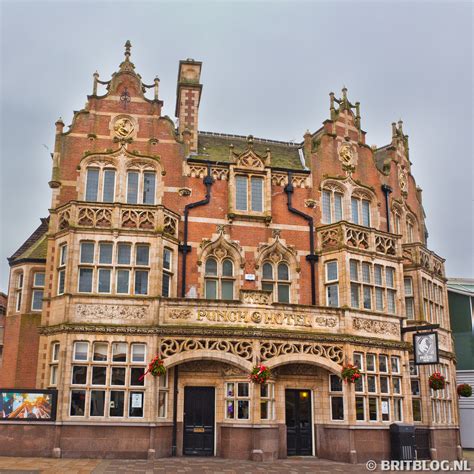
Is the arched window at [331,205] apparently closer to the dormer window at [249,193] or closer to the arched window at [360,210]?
the arched window at [360,210]

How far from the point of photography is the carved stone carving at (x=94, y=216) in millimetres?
22125

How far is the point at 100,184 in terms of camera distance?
2391 centimetres

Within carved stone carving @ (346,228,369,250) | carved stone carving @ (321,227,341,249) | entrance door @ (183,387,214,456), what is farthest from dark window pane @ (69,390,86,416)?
carved stone carving @ (346,228,369,250)

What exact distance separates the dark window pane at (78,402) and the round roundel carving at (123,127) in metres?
10.6

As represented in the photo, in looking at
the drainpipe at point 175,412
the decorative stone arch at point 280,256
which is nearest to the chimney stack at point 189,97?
the decorative stone arch at point 280,256

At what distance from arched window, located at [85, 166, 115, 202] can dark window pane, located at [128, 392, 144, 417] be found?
7944 millimetres

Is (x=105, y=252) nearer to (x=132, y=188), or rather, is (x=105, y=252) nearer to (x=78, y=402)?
(x=132, y=188)

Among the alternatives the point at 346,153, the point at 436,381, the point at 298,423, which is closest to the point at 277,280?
A: the point at 298,423

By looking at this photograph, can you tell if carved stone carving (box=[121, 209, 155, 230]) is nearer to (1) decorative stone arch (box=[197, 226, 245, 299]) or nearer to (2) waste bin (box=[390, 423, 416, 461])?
(1) decorative stone arch (box=[197, 226, 245, 299])

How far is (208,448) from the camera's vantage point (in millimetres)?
21531

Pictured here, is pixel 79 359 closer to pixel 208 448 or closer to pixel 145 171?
pixel 208 448

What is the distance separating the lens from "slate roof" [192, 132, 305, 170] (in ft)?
86.1

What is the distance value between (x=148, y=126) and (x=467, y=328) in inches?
803

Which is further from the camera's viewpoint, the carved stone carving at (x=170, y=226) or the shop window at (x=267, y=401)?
the carved stone carving at (x=170, y=226)
